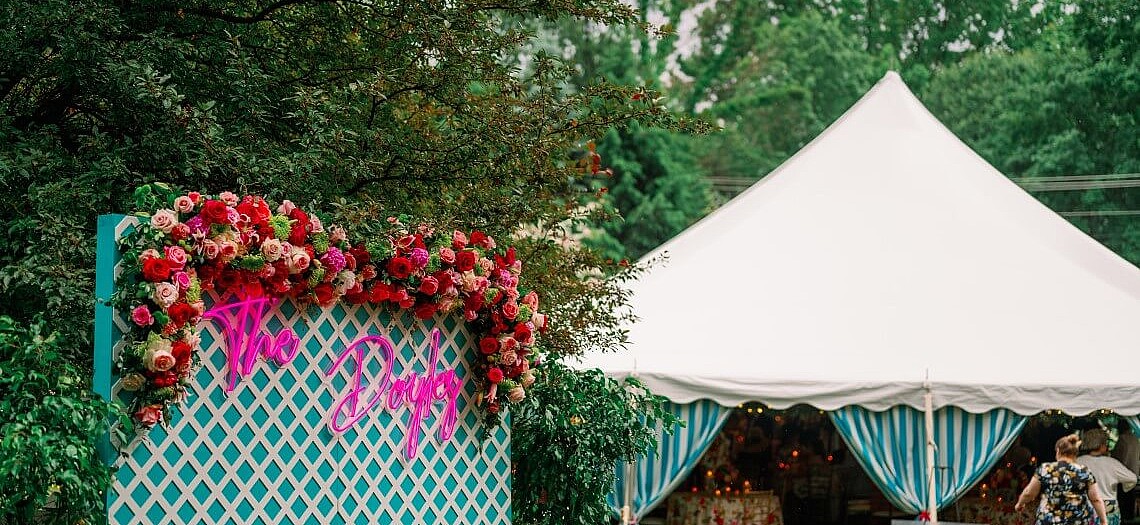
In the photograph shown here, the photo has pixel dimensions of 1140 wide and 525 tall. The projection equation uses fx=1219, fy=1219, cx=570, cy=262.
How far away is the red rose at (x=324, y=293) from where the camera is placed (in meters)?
4.37

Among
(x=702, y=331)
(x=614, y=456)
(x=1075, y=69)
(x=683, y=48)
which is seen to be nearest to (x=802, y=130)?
(x=683, y=48)

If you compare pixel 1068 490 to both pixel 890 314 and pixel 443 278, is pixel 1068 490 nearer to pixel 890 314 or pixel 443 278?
pixel 890 314

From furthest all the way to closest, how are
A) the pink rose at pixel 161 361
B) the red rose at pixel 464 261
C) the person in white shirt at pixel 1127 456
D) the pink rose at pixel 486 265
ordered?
the person in white shirt at pixel 1127 456 < the pink rose at pixel 486 265 < the red rose at pixel 464 261 < the pink rose at pixel 161 361

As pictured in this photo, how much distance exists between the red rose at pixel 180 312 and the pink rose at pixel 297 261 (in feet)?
1.41

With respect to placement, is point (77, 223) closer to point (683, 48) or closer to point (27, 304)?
point (27, 304)

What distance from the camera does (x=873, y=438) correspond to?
8172 millimetres

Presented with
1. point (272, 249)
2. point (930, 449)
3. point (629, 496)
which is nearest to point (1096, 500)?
point (930, 449)

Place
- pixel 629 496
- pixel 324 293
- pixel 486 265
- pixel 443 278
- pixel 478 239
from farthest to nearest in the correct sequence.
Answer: pixel 629 496, pixel 478 239, pixel 486 265, pixel 443 278, pixel 324 293

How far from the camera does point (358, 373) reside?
180 inches

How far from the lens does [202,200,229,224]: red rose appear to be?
4.01 m

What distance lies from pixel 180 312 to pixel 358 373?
906 millimetres

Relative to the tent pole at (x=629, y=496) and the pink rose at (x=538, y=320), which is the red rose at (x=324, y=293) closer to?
the pink rose at (x=538, y=320)

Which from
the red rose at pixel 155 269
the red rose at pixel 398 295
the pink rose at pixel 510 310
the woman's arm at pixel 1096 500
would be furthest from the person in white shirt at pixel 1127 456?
the red rose at pixel 155 269

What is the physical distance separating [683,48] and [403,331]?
27.5 meters
